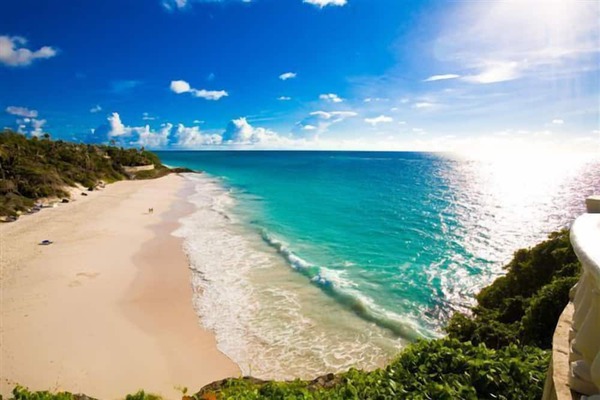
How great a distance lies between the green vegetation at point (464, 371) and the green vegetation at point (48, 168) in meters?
38.1

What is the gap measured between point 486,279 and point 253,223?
2030 cm

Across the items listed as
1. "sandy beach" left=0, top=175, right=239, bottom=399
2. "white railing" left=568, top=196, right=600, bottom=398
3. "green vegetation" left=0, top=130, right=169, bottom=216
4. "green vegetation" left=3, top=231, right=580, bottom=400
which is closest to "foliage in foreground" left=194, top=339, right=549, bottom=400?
"green vegetation" left=3, top=231, right=580, bottom=400

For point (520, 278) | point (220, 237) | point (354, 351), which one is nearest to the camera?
point (520, 278)

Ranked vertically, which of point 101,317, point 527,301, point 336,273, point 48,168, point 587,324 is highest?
point 587,324

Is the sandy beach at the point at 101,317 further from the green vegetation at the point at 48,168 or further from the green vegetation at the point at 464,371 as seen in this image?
the green vegetation at the point at 48,168

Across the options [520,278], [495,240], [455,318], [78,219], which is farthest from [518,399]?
[78,219]

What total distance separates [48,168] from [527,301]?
60.6m

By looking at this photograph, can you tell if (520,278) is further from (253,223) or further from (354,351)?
(253,223)

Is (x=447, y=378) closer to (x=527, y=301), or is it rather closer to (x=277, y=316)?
(x=527, y=301)

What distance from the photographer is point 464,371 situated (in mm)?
5355

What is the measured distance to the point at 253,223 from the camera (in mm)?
32562

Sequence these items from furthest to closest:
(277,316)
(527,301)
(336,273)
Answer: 1. (336,273)
2. (277,316)
3. (527,301)

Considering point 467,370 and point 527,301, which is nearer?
point 467,370

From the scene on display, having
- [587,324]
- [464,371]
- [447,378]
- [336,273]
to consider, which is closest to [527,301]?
[464,371]
